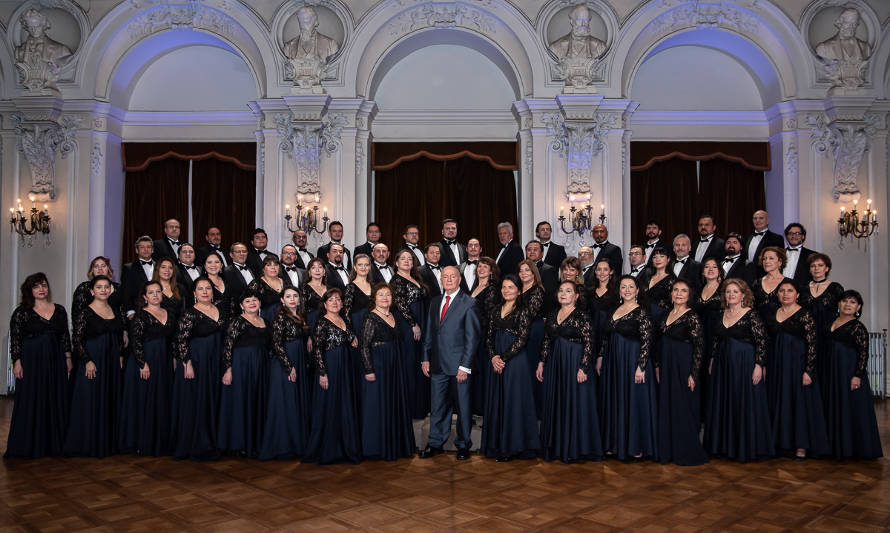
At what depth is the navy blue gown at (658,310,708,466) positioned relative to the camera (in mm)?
5504

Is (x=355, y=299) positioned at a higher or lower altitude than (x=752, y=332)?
higher

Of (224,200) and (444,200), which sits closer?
(444,200)

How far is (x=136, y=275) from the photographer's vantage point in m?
7.05

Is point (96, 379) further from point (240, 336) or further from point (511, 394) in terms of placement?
point (511, 394)

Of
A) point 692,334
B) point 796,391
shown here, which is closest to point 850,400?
point 796,391

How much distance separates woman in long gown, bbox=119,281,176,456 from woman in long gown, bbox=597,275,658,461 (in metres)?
3.78

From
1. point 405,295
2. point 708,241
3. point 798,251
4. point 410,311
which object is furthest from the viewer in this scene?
point 708,241

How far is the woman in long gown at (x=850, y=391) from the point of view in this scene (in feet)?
18.6

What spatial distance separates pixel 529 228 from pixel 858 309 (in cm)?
→ 474

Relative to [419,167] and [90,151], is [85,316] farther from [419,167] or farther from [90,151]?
[419,167]

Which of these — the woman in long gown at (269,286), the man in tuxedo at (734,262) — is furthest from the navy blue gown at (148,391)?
the man in tuxedo at (734,262)

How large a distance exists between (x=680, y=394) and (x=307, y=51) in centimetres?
704

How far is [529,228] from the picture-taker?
9.93m

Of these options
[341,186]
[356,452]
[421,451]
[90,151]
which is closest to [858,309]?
[421,451]
